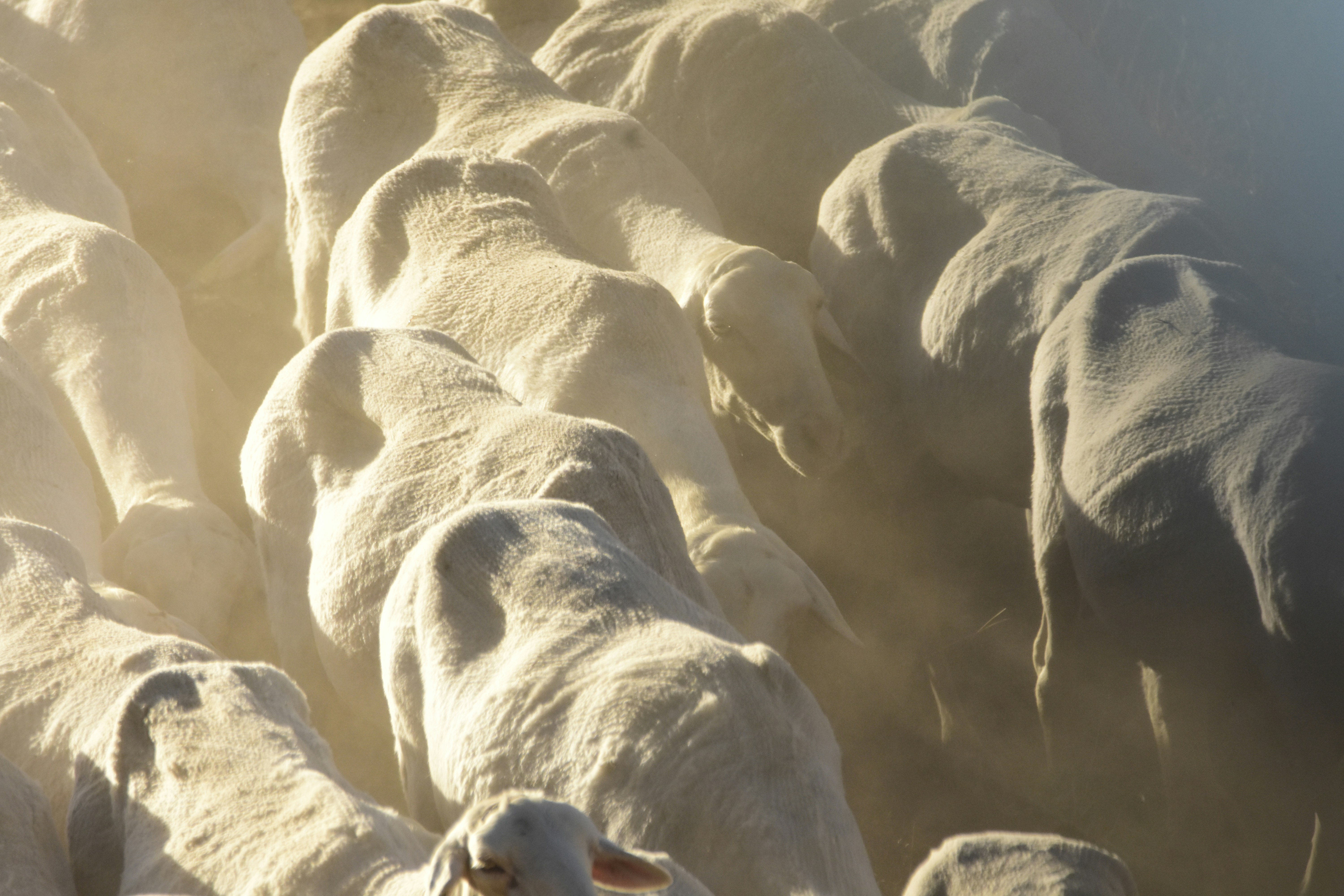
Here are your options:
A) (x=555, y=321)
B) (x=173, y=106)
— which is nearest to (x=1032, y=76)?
(x=555, y=321)

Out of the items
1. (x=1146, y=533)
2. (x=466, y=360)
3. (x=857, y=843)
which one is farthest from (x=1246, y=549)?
(x=466, y=360)

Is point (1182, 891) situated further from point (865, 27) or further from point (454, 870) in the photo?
point (865, 27)

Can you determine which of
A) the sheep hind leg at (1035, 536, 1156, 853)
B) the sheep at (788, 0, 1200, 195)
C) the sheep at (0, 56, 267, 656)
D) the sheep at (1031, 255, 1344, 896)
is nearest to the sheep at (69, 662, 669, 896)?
the sheep at (0, 56, 267, 656)

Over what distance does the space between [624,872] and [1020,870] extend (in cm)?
55

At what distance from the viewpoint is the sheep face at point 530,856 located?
144 centimetres

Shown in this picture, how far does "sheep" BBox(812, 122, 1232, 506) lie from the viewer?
12.0 feet

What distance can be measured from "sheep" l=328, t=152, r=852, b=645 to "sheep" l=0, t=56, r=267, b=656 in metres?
0.65

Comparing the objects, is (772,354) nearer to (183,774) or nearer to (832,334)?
(832,334)

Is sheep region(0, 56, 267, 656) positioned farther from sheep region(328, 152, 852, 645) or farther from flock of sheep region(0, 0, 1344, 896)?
sheep region(328, 152, 852, 645)

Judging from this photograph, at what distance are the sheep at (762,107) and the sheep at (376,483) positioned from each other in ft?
6.39

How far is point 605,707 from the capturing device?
201 cm

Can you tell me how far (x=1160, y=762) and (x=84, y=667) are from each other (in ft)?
7.68

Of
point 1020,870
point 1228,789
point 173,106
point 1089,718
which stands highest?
point 173,106

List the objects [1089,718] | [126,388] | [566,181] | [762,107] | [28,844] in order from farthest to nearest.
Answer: [762,107] < [566,181] < [126,388] < [1089,718] < [28,844]
